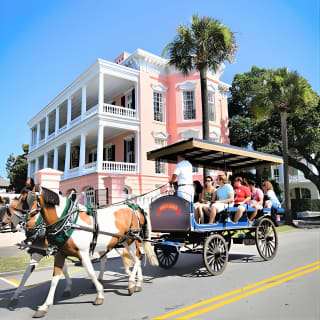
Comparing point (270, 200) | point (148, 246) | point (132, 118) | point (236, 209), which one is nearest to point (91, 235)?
point (148, 246)

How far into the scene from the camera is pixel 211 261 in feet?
21.1

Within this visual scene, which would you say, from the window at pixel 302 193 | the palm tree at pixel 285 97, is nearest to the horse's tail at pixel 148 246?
the palm tree at pixel 285 97

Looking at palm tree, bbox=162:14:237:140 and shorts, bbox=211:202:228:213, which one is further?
palm tree, bbox=162:14:237:140

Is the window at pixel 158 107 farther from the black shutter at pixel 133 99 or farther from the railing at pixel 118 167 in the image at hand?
the railing at pixel 118 167

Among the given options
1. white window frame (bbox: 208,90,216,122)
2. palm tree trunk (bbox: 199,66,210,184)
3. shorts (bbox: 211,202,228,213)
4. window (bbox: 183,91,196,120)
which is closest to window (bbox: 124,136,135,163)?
window (bbox: 183,91,196,120)

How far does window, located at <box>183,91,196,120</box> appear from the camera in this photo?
74.9ft

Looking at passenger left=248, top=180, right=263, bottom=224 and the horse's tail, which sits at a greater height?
passenger left=248, top=180, right=263, bottom=224

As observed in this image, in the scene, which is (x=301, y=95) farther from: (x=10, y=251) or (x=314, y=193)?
(x=314, y=193)

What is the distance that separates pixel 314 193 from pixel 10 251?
124ft

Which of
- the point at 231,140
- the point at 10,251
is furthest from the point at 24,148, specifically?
the point at 10,251

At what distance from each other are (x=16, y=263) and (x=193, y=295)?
235 inches

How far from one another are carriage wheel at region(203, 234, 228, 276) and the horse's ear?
3.12 m

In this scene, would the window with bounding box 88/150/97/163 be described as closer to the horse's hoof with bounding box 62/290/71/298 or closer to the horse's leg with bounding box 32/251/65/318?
the horse's hoof with bounding box 62/290/71/298

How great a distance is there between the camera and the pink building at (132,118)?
65.7 feet
